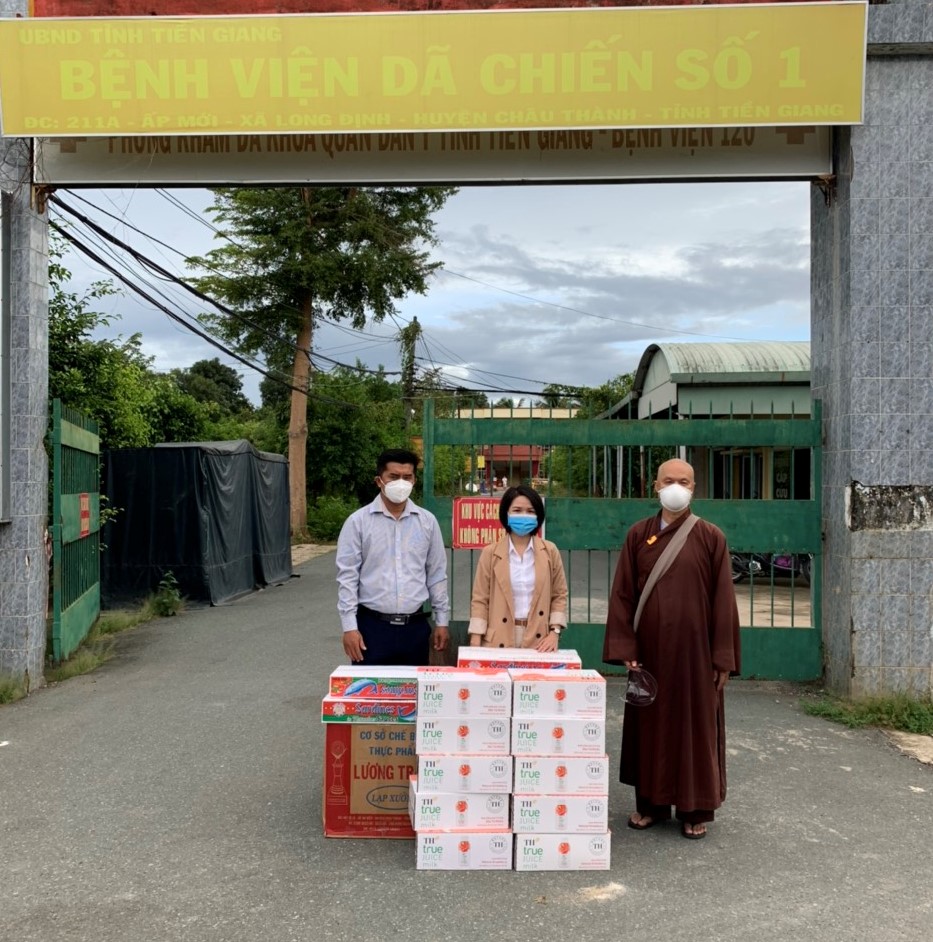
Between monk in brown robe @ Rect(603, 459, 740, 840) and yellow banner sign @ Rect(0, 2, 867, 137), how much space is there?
11.4 ft

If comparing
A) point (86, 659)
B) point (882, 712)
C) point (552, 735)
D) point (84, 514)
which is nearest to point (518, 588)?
point (552, 735)

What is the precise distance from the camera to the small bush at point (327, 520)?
27.3 meters

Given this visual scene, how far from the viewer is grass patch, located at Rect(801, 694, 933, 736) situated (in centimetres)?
644

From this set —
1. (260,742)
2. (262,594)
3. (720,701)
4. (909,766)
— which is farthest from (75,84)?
(262,594)

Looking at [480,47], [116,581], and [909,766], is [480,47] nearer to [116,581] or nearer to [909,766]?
[909,766]

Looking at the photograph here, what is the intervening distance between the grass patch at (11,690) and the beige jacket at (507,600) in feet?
13.7

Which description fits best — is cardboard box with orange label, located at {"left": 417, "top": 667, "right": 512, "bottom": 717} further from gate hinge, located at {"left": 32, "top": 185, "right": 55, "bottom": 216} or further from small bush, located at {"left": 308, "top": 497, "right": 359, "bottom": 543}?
small bush, located at {"left": 308, "top": 497, "right": 359, "bottom": 543}

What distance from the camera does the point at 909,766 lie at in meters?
5.66

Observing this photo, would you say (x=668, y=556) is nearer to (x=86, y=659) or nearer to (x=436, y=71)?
(x=436, y=71)

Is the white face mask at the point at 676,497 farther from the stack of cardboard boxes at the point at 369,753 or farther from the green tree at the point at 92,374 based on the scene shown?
the green tree at the point at 92,374

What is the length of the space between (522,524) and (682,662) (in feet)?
3.49

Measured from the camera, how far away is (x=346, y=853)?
14.1ft

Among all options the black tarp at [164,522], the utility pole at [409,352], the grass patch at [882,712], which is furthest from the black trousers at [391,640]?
the utility pole at [409,352]

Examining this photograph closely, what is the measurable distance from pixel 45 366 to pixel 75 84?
221cm
